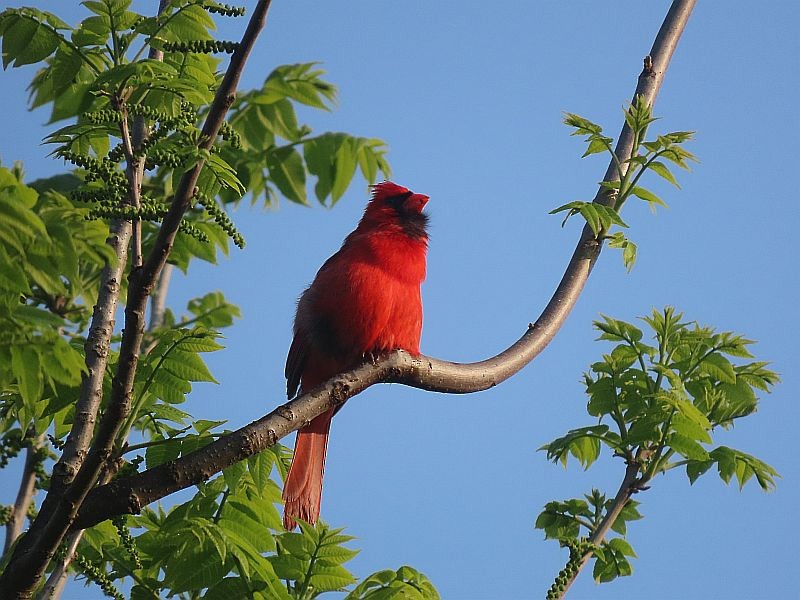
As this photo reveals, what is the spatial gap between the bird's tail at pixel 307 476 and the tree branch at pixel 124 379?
1.11 metres

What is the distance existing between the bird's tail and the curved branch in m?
0.59

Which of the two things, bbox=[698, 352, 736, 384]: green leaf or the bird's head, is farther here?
the bird's head

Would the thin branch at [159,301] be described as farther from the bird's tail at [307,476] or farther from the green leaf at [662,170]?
the green leaf at [662,170]

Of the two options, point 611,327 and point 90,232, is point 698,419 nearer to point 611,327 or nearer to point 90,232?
point 611,327

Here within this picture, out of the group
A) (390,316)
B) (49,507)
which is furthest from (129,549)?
(390,316)

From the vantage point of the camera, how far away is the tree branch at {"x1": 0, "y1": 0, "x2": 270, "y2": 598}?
2.32 m

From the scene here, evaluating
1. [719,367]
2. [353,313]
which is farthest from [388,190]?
[719,367]

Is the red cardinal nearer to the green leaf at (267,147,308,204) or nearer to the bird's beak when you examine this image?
the bird's beak

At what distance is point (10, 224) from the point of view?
2283mm

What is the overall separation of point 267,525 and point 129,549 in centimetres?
64

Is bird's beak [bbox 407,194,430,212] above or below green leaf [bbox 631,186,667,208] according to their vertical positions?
above

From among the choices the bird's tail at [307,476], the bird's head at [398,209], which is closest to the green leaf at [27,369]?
the bird's tail at [307,476]

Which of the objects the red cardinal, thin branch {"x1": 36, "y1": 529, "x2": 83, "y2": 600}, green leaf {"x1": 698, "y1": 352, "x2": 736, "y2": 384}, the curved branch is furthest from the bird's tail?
green leaf {"x1": 698, "y1": 352, "x2": 736, "y2": 384}

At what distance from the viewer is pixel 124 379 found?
2535 millimetres
